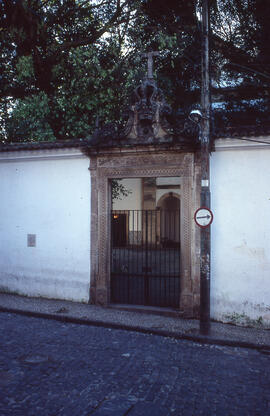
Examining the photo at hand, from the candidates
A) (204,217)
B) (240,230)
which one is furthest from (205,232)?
(240,230)

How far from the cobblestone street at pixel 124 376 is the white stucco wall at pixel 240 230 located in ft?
4.81

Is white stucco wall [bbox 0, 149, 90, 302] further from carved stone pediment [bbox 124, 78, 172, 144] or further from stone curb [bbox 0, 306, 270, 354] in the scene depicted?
carved stone pediment [bbox 124, 78, 172, 144]

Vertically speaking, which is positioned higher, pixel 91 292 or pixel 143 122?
pixel 143 122

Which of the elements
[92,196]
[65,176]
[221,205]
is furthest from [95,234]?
[221,205]

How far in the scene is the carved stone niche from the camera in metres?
8.28

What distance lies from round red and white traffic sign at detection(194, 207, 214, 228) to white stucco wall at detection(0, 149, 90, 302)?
3207mm

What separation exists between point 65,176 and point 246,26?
7846 mm

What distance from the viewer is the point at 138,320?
7973mm

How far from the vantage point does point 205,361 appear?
5.89 meters

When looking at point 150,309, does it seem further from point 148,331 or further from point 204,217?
point 204,217

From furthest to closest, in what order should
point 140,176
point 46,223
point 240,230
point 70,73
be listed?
point 70,73 → point 46,223 → point 140,176 → point 240,230

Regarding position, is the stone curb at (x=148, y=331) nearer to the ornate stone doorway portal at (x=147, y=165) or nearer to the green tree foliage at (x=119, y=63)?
the ornate stone doorway portal at (x=147, y=165)

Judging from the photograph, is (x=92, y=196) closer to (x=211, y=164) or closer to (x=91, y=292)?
(x=91, y=292)

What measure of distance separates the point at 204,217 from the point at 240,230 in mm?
1205
